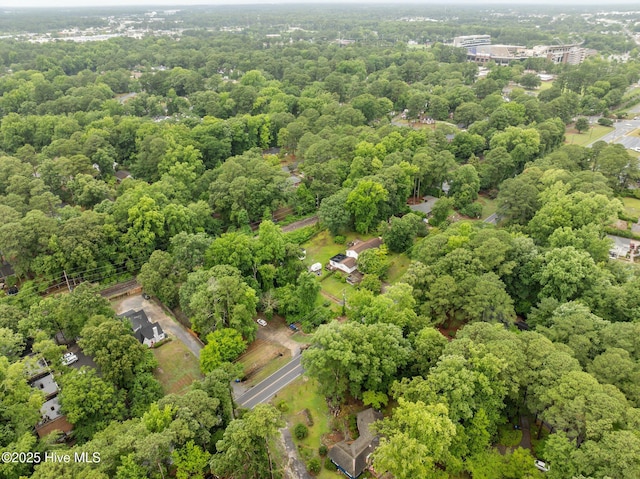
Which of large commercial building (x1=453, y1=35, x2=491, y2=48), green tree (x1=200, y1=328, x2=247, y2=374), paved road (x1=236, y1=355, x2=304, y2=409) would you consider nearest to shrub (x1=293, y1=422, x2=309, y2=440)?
paved road (x1=236, y1=355, x2=304, y2=409)

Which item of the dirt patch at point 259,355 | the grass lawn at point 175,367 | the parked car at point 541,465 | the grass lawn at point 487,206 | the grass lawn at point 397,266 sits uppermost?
the grass lawn at point 487,206

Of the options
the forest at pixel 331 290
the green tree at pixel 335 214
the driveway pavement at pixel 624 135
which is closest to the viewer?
the forest at pixel 331 290

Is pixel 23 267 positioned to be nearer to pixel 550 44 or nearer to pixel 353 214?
pixel 353 214

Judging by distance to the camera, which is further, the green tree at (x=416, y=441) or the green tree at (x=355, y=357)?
the green tree at (x=355, y=357)

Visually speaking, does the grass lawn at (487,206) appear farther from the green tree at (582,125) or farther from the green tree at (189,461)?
the green tree at (189,461)

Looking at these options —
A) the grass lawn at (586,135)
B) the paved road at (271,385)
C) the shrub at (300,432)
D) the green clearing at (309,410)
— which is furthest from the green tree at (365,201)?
the grass lawn at (586,135)

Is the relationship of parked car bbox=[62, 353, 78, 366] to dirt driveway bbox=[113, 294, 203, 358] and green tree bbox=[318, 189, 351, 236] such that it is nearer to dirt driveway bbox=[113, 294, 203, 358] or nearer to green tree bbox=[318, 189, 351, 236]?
dirt driveway bbox=[113, 294, 203, 358]
